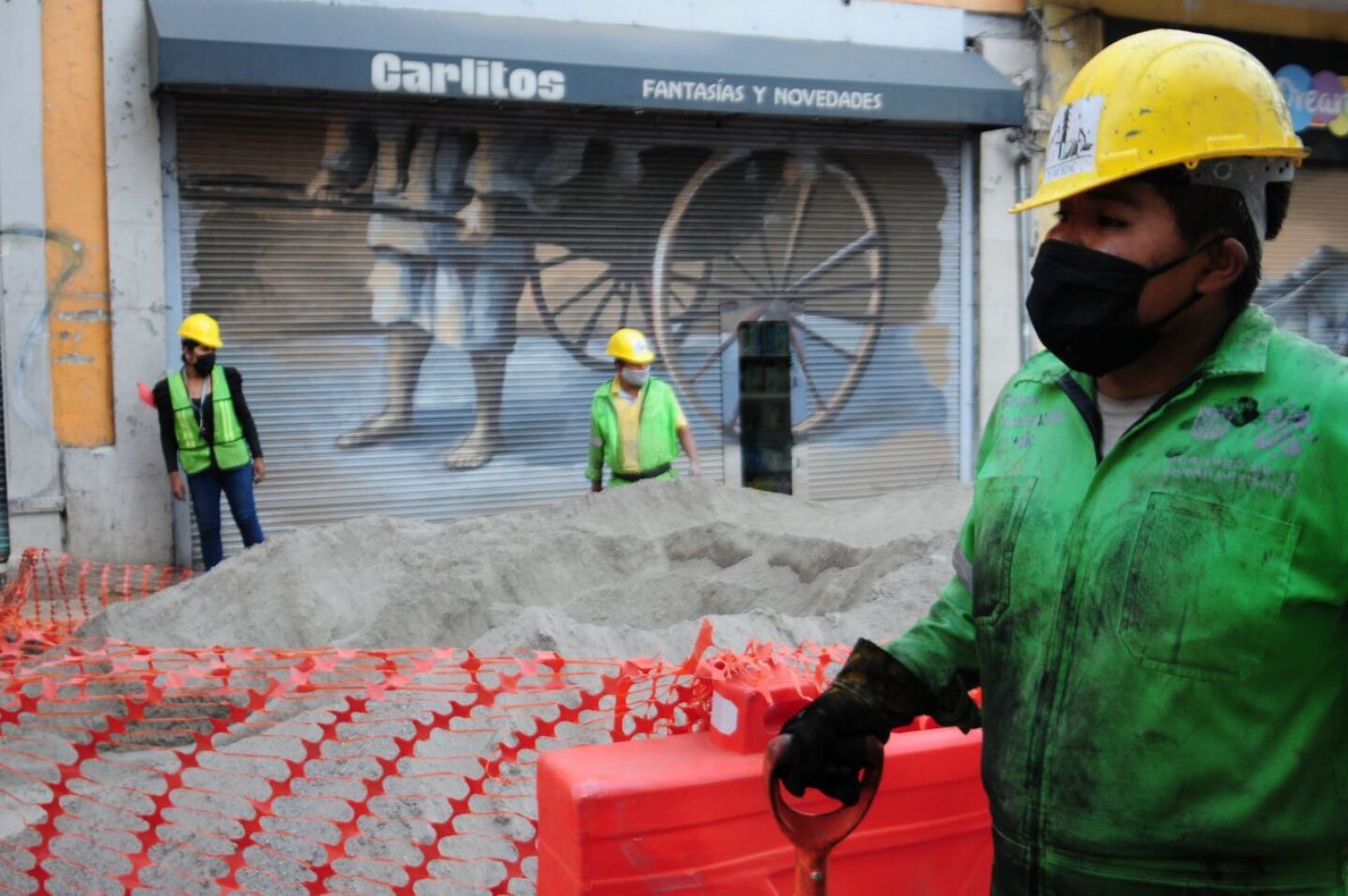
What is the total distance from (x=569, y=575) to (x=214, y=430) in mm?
2795

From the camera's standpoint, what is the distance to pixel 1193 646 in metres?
1.84

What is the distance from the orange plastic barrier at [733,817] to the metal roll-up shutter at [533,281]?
8487mm

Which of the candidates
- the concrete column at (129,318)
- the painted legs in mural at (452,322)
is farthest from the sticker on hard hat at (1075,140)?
the painted legs in mural at (452,322)

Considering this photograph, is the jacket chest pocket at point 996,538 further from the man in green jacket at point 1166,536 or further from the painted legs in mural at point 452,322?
the painted legs in mural at point 452,322

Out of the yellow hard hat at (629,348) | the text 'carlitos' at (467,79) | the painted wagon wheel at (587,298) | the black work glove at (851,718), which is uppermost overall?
the text 'carlitos' at (467,79)

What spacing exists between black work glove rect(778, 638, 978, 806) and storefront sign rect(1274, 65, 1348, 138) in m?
15.1

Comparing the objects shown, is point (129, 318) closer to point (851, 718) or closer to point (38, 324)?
point (38, 324)

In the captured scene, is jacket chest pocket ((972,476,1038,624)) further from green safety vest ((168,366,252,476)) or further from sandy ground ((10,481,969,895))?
green safety vest ((168,366,252,476))

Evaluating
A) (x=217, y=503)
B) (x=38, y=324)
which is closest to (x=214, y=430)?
(x=217, y=503)

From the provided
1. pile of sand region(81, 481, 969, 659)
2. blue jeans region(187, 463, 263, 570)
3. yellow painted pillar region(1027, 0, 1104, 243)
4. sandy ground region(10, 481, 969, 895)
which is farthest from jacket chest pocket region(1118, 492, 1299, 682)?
yellow painted pillar region(1027, 0, 1104, 243)

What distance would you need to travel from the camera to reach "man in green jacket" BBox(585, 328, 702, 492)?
354 inches

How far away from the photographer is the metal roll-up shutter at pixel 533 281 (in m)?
10.6

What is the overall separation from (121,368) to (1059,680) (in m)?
9.38

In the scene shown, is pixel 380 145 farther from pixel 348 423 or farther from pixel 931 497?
pixel 931 497
